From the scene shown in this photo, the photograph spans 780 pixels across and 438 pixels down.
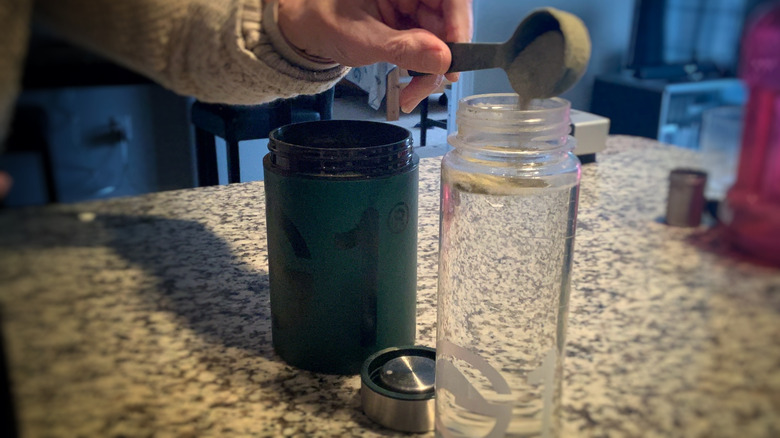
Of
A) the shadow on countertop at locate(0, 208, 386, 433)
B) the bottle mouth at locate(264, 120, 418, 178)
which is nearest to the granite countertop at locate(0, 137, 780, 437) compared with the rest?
the shadow on countertop at locate(0, 208, 386, 433)

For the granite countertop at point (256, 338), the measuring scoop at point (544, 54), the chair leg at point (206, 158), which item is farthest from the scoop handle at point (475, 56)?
the chair leg at point (206, 158)

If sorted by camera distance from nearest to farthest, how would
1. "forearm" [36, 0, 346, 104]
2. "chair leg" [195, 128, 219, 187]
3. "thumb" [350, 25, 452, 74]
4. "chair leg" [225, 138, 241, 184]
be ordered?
"forearm" [36, 0, 346, 104] → "thumb" [350, 25, 452, 74] → "chair leg" [195, 128, 219, 187] → "chair leg" [225, 138, 241, 184]

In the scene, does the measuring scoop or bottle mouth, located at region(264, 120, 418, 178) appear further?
bottle mouth, located at region(264, 120, 418, 178)

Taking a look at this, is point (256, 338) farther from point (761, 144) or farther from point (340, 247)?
point (761, 144)

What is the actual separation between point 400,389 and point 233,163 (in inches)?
18.1

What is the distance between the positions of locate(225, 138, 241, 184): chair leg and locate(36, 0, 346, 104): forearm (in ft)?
0.51

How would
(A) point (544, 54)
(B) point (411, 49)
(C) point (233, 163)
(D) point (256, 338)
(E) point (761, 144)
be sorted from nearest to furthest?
(E) point (761, 144)
(A) point (544, 54)
(B) point (411, 49)
(D) point (256, 338)
(C) point (233, 163)

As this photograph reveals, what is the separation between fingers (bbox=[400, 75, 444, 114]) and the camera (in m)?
0.67

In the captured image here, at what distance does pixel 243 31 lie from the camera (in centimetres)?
55

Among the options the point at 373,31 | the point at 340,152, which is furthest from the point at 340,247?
the point at 373,31

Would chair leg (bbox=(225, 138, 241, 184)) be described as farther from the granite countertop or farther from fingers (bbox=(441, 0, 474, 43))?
fingers (bbox=(441, 0, 474, 43))

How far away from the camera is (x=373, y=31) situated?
559 millimetres

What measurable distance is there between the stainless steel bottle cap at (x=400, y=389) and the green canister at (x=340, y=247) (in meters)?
0.04

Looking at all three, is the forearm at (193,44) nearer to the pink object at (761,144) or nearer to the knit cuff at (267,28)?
the knit cuff at (267,28)
